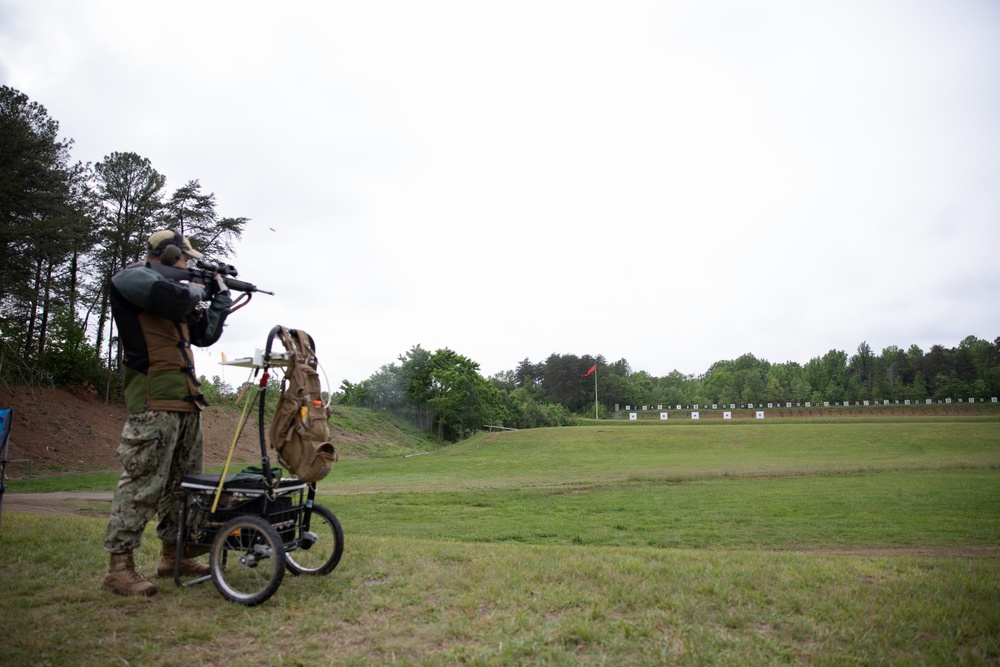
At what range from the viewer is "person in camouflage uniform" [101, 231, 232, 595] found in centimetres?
471

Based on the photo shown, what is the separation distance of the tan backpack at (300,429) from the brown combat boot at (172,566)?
4.69 ft

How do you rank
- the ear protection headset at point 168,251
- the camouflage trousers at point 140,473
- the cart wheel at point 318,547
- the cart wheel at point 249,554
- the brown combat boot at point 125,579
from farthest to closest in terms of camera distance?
the ear protection headset at point 168,251 → the cart wheel at point 318,547 → the camouflage trousers at point 140,473 → the brown combat boot at point 125,579 → the cart wheel at point 249,554

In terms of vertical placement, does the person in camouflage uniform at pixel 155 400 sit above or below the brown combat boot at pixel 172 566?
above

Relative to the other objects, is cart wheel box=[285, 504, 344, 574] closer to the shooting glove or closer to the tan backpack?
the tan backpack

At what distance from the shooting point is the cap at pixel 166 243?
5.23m

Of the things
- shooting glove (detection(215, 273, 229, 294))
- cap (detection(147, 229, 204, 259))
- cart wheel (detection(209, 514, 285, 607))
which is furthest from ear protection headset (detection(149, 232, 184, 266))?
cart wheel (detection(209, 514, 285, 607))

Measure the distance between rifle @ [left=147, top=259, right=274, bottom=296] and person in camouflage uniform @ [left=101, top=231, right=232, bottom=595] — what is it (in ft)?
0.25

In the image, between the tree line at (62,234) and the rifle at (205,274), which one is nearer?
the rifle at (205,274)

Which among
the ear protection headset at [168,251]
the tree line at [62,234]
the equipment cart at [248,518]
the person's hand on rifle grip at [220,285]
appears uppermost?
the tree line at [62,234]

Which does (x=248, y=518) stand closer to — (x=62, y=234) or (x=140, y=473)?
(x=140, y=473)

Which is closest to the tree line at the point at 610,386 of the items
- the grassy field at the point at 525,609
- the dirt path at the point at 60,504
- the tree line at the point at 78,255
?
the tree line at the point at 78,255

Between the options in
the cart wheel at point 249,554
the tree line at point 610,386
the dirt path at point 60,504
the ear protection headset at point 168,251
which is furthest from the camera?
the tree line at point 610,386

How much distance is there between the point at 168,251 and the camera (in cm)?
519

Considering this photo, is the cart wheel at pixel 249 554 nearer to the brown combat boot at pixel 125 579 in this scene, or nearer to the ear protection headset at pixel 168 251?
the brown combat boot at pixel 125 579
